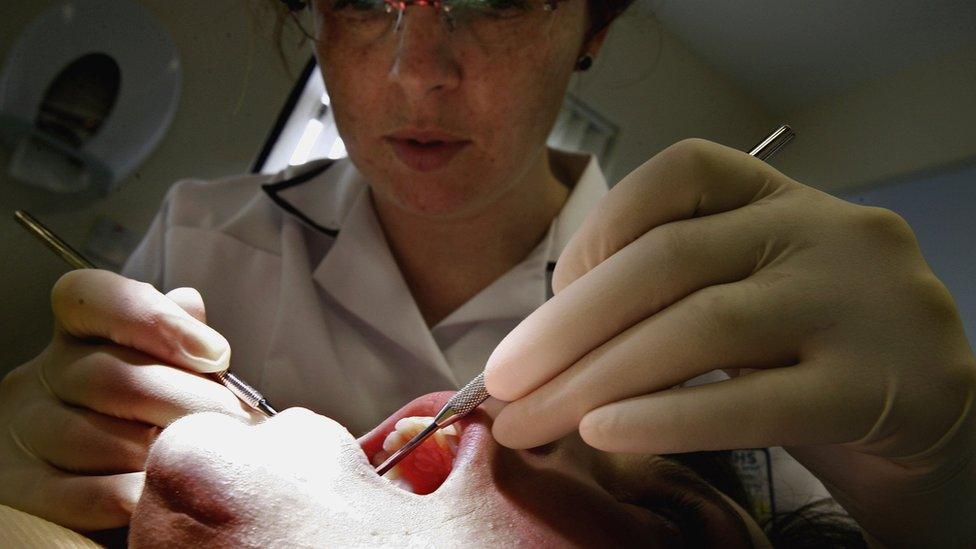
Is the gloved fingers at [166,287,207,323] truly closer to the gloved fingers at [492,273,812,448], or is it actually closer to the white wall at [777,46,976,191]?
the gloved fingers at [492,273,812,448]

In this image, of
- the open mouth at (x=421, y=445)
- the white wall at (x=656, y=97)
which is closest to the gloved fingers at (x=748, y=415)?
the open mouth at (x=421, y=445)

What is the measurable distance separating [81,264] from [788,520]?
823mm

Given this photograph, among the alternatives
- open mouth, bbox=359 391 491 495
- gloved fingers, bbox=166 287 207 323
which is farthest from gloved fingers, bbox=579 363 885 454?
gloved fingers, bbox=166 287 207 323

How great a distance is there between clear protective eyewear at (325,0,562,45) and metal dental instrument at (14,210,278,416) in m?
0.44

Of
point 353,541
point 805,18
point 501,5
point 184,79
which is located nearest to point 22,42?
point 184,79

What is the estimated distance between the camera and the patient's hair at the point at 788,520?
0.65 metres

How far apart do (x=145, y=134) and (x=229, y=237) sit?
202mm

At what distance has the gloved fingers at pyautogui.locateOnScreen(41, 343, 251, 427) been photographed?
633mm

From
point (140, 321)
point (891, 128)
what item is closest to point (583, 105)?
point (891, 128)

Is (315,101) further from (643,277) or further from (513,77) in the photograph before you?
(643,277)

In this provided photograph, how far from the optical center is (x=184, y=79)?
3.16 feet

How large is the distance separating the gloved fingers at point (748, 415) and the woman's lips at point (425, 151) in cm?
43

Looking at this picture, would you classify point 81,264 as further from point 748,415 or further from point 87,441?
point 748,415

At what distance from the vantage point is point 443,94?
Result: 804 mm
